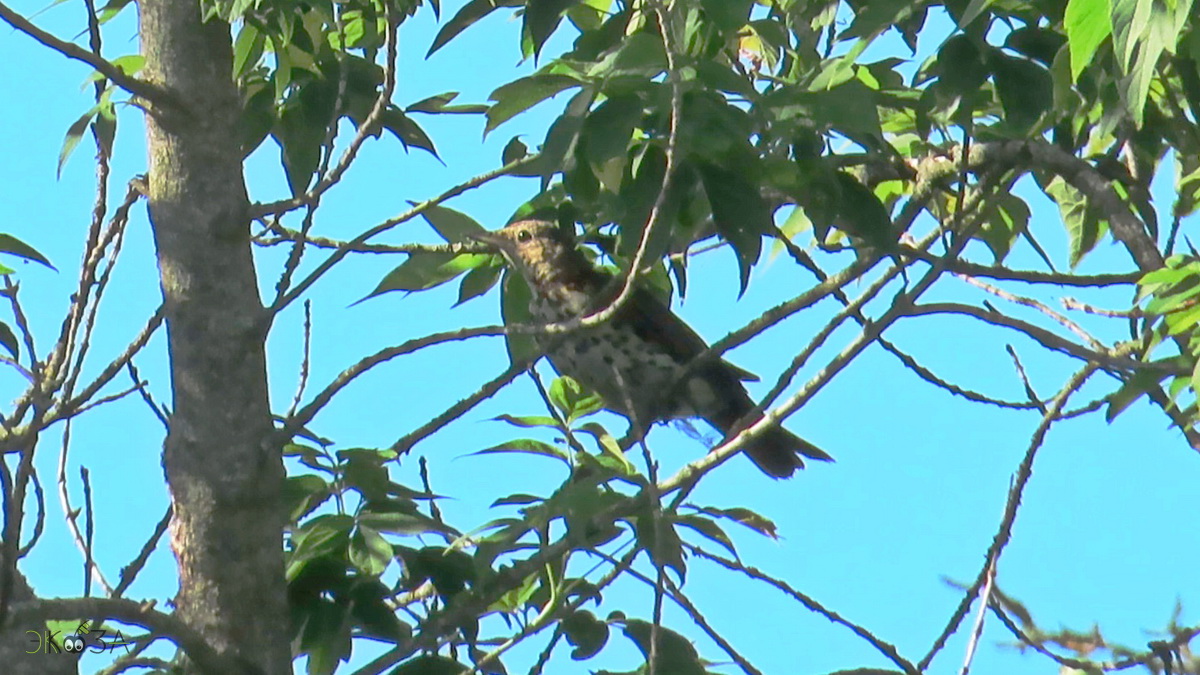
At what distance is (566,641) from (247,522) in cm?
67

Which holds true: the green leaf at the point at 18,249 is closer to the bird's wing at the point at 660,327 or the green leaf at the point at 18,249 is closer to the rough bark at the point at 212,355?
the rough bark at the point at 212,355

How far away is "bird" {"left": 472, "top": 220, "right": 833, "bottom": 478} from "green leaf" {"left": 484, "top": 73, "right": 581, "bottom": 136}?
2070mm

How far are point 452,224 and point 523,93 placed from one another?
3.21ft

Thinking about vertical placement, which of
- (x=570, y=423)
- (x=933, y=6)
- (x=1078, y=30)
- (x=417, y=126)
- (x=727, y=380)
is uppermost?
(x=727, y=380)

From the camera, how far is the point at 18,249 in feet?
9.61

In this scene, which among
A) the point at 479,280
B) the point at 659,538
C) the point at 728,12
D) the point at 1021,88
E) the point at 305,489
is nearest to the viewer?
the point at 728,12

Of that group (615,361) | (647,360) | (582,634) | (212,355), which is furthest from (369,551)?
(647,360)

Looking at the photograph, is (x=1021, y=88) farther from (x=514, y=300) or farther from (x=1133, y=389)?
(x=514, y=300)

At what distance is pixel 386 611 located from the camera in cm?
298

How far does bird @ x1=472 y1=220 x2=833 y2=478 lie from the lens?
486cm

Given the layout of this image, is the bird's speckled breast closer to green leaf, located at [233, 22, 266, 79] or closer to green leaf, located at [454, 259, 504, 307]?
green leaf, located at [454, 259, 504, 307]

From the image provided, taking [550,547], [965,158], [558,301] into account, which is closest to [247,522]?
[550,547]

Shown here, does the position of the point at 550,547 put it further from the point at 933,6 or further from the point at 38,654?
the point at 933,6

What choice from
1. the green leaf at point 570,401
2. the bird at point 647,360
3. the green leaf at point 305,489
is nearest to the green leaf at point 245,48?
the green leaf at point 305,489
